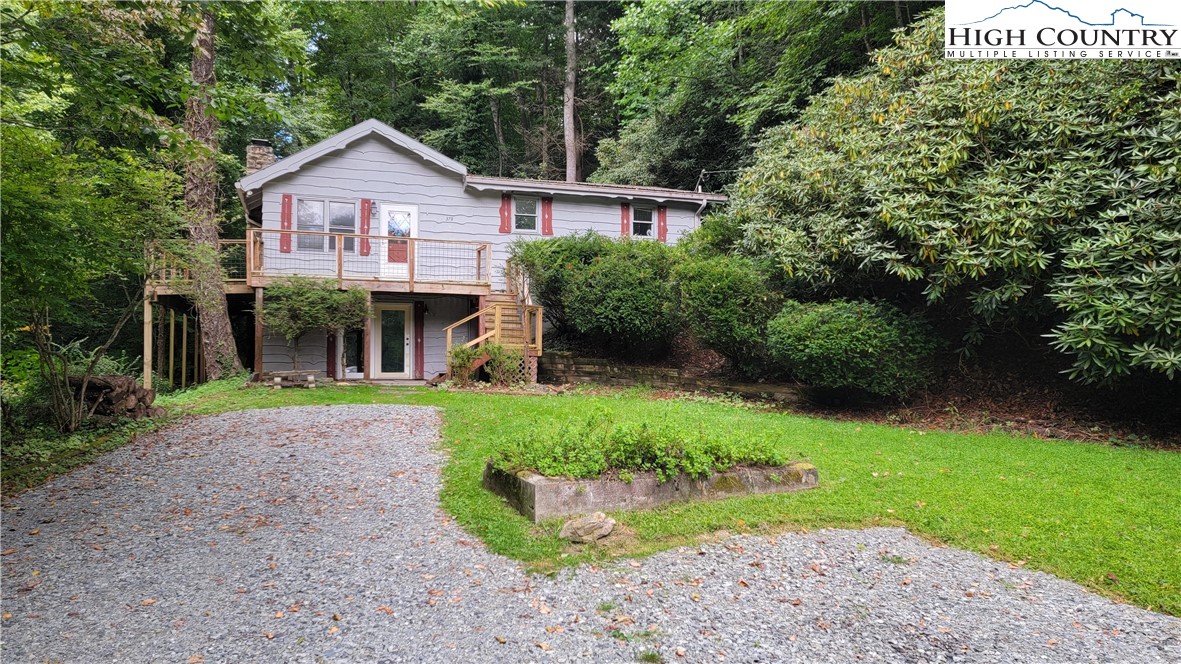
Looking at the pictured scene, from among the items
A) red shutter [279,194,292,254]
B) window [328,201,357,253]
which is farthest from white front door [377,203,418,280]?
red shutter [279,194,292,254]

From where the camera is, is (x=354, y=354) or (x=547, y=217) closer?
(x=354, y=354)

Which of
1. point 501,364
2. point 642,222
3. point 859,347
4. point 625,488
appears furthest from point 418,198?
point 625,488

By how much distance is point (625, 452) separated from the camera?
4.97m

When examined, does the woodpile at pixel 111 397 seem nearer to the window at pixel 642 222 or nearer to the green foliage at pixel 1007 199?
the green foliage at pixel 1007 199

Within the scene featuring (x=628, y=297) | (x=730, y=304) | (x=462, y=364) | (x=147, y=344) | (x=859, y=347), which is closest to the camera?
(x=859, y=347)

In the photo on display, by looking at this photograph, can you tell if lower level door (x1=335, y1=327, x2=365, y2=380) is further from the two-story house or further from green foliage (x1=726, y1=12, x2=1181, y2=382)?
green foliage (x1=726, y1=12, x2=1181, y2=382)

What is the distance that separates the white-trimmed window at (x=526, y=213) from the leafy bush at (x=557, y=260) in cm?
209

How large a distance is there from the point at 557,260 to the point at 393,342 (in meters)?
5.18

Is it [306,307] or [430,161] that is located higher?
[430,161]

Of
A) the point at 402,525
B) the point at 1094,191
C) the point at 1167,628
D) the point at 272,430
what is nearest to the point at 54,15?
the point at 272,430

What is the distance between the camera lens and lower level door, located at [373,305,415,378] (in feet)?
49.8

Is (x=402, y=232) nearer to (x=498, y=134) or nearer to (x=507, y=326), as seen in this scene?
(x=507, y=326)

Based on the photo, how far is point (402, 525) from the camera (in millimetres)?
4648

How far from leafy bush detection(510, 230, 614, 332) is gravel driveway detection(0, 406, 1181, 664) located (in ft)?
29.1
